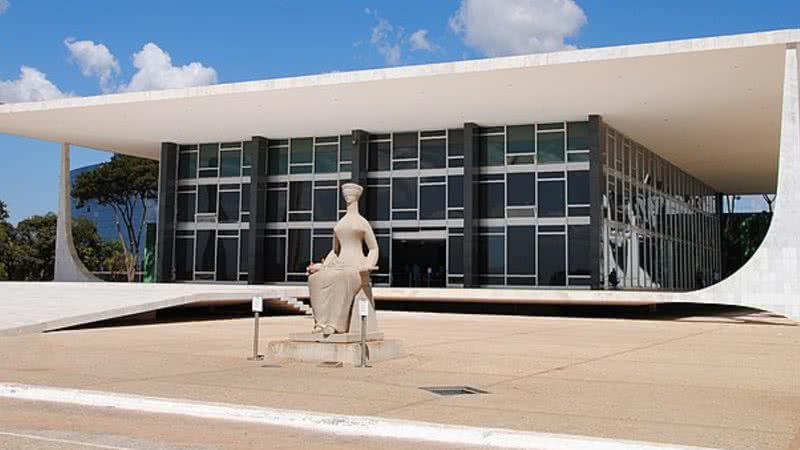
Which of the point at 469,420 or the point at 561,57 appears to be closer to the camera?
the point at 469,420

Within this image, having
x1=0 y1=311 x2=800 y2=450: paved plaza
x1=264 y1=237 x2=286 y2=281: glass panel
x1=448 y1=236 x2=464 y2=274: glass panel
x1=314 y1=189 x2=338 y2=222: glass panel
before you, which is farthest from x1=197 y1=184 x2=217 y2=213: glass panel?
x1=0 y1=311 x2=800 y2=450: paved plaza

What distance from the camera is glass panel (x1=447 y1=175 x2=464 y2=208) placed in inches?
1532

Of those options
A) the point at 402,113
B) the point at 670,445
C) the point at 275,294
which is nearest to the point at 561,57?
the point at 402,113

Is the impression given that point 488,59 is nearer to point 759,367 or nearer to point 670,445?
point 759,367

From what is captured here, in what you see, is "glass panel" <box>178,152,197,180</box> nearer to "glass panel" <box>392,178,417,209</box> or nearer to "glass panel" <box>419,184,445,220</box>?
"glass panel" <box>392,178,417,209</box>

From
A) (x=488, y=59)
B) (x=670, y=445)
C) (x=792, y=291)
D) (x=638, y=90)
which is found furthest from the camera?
(x=638, y=90)

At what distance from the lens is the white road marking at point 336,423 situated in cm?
759

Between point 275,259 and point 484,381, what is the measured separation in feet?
103

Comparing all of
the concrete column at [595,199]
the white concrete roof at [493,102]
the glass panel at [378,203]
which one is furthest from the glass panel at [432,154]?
the concrete column at [595,199]

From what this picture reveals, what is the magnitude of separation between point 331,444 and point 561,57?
72.7 feet

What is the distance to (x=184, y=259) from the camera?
147 ft

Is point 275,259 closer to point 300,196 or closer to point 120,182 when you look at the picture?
point 300,196

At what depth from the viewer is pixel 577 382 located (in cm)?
1214

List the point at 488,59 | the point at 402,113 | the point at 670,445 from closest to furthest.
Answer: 1. the point at 670,445
2. the point at 488,59
3. the point at 402,113
